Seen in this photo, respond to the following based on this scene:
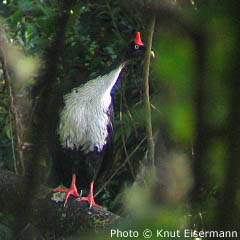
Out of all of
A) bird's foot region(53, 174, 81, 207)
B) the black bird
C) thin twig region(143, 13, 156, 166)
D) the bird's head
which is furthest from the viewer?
the black bird

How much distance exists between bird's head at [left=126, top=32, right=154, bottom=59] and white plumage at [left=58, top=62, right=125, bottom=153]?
0.08 meters

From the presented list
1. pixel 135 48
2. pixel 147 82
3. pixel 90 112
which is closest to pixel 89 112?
pixel 90 112

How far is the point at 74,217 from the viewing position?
2.81 m

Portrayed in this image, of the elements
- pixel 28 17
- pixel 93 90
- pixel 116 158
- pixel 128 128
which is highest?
pixel 28 17

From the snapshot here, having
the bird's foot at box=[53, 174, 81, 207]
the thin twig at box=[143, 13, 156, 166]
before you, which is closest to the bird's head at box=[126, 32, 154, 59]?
the bird's foot at box=[53, 174, 81, 207]

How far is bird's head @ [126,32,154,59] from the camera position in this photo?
10.5 ft

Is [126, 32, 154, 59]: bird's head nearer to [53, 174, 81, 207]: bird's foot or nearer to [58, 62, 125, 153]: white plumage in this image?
[58, 62, 125, 153]: white plumage

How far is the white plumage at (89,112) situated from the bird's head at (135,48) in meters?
0.08

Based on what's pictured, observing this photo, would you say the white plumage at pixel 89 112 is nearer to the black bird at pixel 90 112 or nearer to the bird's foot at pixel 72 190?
the black bird at pixel 90 112

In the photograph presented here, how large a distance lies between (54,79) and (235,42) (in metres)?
0.12

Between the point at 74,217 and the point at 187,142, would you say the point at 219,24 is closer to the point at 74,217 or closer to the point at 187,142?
the point at 187,142

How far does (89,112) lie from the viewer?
3.33m

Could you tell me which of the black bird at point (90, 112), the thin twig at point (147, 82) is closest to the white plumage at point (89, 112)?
the black bird at point (90, 112)

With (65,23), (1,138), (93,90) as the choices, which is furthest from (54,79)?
(1,138)
